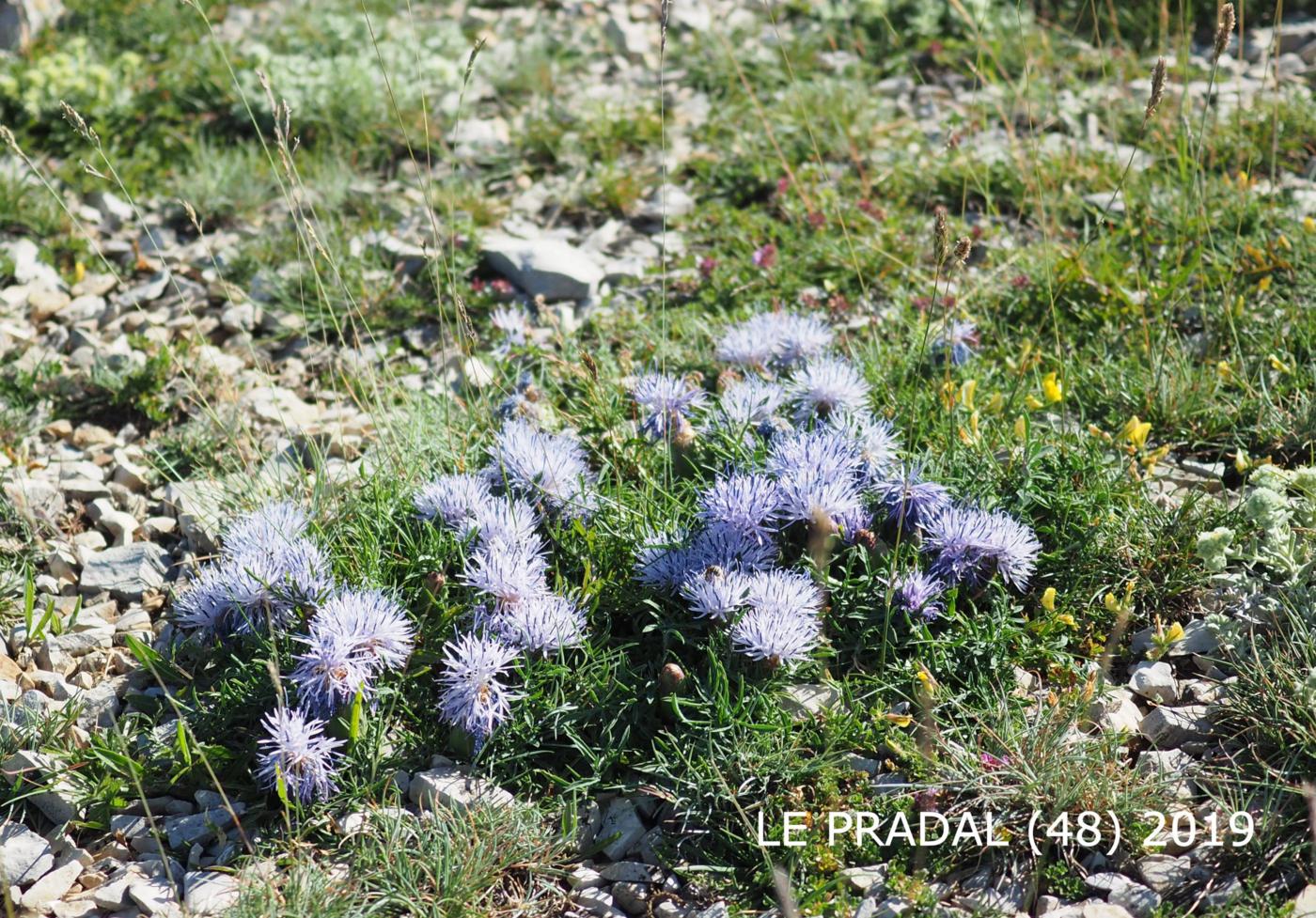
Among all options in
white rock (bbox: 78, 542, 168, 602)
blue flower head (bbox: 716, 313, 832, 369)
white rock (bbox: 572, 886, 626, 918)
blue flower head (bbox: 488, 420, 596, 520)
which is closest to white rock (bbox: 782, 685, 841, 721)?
white rock (bbox: 572, 886, 626, 918)

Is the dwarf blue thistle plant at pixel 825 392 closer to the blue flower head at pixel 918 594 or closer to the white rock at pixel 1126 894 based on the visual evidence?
the blue flower head at pixel 918 594

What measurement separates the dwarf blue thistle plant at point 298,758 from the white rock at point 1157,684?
189 centimetres

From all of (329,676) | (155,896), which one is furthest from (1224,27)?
(155,896)

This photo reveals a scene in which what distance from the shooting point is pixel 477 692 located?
2.69 metres

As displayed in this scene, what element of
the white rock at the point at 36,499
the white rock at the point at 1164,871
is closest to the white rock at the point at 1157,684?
the white rock at the point at 1164,871

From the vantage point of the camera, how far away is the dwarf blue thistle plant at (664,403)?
3307mm

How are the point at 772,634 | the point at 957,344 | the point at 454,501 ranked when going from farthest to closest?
1. the point at 957,344
2. the point at 454,501
3. the point at 772,634

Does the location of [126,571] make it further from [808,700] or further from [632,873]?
[808,700]

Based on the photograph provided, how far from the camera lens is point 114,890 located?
8.40 feet

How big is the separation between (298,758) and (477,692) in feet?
1.35

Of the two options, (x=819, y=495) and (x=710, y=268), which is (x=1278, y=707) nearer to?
(x=819, y=495)

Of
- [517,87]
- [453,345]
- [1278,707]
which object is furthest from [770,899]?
[517,87]

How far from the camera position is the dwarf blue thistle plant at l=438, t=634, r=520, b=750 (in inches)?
106

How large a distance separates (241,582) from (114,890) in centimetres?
72
